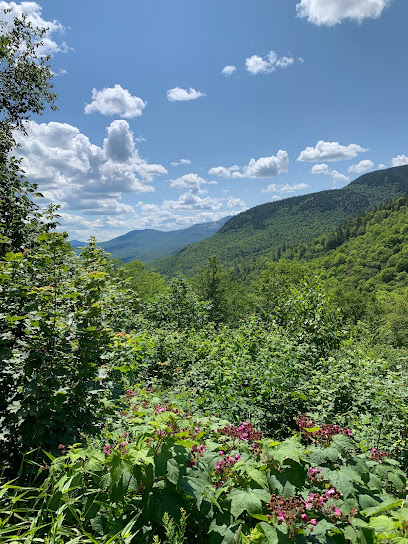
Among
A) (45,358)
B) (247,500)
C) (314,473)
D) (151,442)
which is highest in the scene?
(45,358)

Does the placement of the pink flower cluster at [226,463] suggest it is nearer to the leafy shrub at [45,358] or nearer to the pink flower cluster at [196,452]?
the pink flower cluster at [196,452]

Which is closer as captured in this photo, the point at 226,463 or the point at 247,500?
the point at 247,500

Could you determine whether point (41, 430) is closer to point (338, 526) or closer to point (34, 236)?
point (338, 526)

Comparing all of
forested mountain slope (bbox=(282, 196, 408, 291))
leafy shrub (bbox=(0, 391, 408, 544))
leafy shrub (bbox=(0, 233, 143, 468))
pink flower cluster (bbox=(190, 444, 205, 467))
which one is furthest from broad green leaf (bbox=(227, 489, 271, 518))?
forested mountain slope (bbox=(282, 196, 408, 291))

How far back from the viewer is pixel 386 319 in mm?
50625

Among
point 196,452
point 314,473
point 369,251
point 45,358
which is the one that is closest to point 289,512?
point 314,473

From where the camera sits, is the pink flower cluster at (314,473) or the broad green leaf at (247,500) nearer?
the broad green leaf at (247,500)

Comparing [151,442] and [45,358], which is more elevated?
[45,358]

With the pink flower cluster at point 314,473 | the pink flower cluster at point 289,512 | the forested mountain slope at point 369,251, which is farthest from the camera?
the forested mountain slope at point 369,251

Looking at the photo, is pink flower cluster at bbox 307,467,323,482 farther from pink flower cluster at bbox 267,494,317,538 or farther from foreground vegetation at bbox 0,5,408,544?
pink flower cluster at bbox 267,494,317,538

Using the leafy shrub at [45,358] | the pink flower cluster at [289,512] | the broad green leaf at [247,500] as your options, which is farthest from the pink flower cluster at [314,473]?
the leafy shrub at [45,358]

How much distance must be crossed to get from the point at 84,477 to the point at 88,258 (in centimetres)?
424

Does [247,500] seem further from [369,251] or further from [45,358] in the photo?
[369,251]

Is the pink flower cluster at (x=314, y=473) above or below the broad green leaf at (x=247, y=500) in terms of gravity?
below
